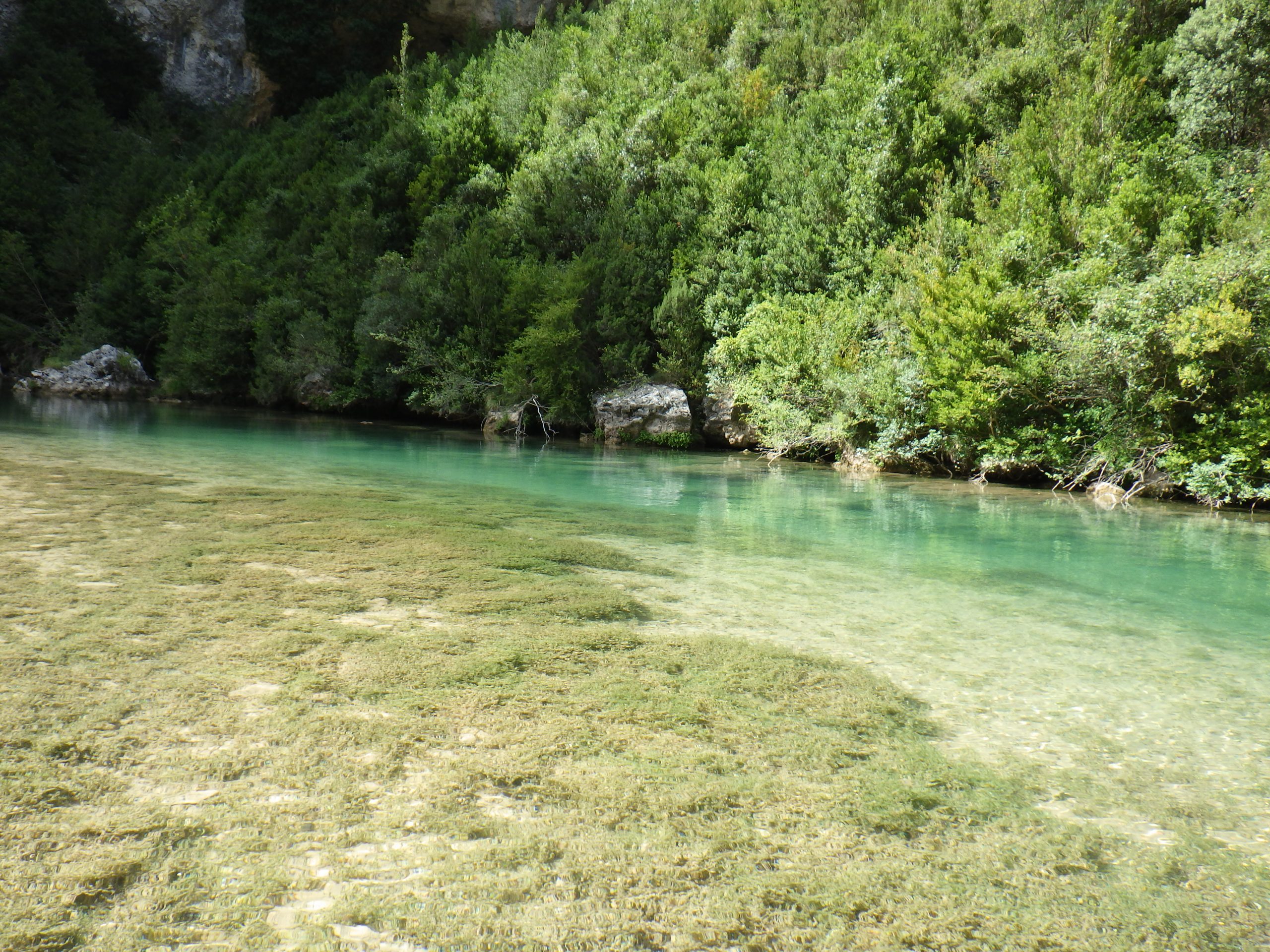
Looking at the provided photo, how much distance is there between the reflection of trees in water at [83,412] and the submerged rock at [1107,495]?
20.6 m

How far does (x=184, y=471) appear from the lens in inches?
457

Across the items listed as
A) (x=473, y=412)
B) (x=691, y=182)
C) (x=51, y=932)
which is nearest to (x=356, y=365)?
(x=473, y=412)

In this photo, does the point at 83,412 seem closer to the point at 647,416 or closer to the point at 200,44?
the point at 647,416

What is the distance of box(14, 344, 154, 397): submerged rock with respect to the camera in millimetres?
36656

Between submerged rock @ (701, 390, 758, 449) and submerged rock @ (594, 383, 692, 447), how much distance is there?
1.94 feet

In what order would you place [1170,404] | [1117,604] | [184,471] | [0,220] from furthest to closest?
1. [0,220]
2. [1170,404]
3. [184,471]
4. [1117,604]

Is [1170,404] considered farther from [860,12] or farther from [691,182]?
[860,12]

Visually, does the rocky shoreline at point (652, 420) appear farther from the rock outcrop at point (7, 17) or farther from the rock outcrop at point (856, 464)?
the rock outcrop at point (7, 17)

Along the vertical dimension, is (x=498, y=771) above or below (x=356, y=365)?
below

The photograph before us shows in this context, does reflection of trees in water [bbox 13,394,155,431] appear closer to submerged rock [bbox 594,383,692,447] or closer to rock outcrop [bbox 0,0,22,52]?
submerged rock [bbox 594,383,692,447]

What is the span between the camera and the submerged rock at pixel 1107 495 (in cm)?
1527

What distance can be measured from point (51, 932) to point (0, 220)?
2094 inches

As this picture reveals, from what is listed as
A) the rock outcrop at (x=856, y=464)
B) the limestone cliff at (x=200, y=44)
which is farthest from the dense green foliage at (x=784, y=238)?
the limestone cliff at (x=200, y=44)

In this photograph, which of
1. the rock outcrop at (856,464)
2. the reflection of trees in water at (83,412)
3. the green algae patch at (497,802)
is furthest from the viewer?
the rock outcrop at (856,464)
